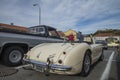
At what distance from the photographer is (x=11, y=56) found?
220 inches

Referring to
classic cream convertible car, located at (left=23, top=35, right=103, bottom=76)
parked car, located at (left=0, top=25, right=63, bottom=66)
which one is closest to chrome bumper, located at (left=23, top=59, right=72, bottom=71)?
classic cream convertible car, located at (left=23, top=35, right=103, bottom=76)

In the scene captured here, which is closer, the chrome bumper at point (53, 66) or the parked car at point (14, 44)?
the chrome bumper at point (53, 66)

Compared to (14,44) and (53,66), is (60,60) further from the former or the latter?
(14,44)

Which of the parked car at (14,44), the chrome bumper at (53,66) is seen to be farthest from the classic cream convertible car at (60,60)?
the parked car at (14,44)

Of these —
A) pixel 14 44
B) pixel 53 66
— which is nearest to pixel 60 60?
pixel 53 66

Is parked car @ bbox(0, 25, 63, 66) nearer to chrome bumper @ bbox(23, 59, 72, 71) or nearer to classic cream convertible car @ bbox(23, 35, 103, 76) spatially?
classic cream convertible car @ bbox(23, 35, 103, 76)

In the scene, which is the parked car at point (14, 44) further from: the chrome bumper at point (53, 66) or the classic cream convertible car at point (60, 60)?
the chrome bumper at point (53, 66)

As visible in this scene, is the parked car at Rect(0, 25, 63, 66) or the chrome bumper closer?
the chrome bumper

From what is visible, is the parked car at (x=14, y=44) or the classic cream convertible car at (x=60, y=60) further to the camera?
the parked car at (x=14, y=44)

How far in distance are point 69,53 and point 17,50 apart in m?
2.88

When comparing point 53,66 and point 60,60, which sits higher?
point 60,60

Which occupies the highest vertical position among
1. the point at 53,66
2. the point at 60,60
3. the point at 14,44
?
the point at 14,44

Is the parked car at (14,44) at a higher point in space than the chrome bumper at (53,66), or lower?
higher

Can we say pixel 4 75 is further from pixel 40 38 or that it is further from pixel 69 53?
pixel 40 38
